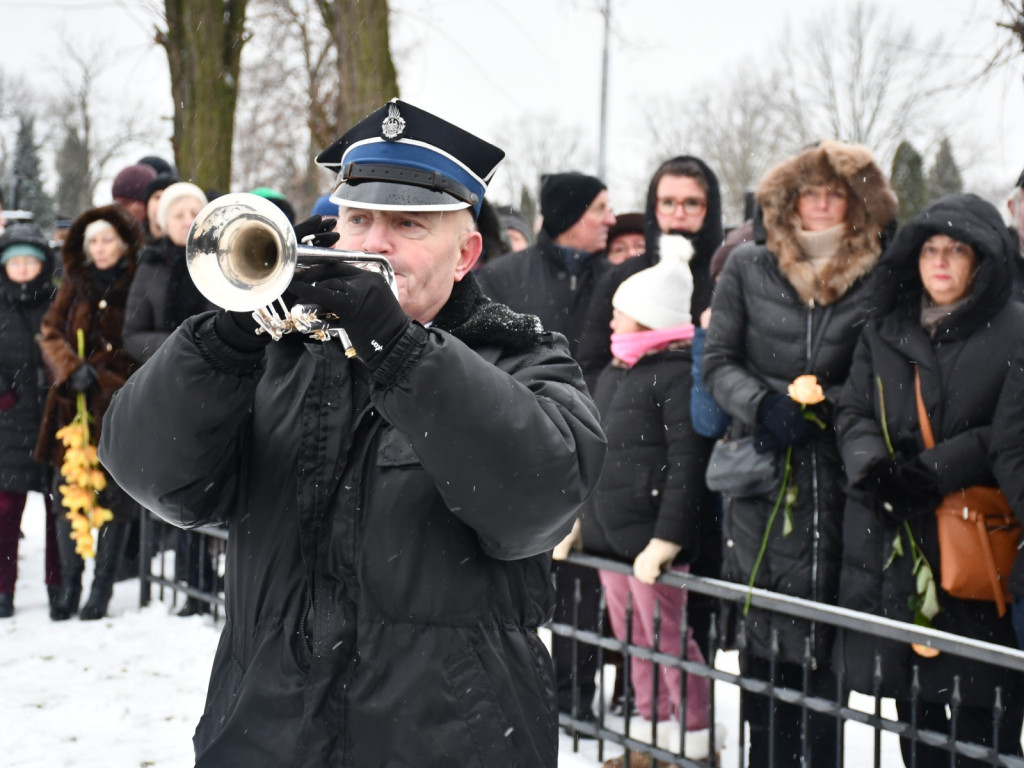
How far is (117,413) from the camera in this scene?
79.1 inches

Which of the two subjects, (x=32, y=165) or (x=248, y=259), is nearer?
(x=248, y=259)

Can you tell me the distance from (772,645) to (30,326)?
507 cm

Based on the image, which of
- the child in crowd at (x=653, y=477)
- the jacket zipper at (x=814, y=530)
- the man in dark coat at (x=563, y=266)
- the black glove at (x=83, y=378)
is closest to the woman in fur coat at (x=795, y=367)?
the jacket zipper at (x=814, y=530)

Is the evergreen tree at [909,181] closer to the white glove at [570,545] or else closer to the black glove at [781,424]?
the white glove at [570,545]

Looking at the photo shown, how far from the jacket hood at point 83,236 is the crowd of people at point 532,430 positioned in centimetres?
2

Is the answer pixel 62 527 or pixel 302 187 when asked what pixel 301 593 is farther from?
pixel 302 187

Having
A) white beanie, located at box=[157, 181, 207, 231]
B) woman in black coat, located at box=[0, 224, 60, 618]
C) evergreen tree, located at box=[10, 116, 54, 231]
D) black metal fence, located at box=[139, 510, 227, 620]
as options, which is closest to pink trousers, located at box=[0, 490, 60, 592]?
woman in black coat, located at box=[0, 224, 60, 618]

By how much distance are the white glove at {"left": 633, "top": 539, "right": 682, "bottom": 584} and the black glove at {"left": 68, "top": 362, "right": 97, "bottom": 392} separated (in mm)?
3473

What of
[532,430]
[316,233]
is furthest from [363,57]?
[532,430]

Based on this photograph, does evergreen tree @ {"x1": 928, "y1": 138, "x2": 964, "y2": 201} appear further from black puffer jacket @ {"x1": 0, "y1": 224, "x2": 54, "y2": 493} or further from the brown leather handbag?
the brown leather handbag

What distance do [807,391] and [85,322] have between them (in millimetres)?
4260

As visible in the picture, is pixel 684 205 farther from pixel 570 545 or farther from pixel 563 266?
pixel 570 545

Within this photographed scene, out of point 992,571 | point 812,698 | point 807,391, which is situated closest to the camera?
point 992,571

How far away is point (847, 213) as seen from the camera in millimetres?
4246
